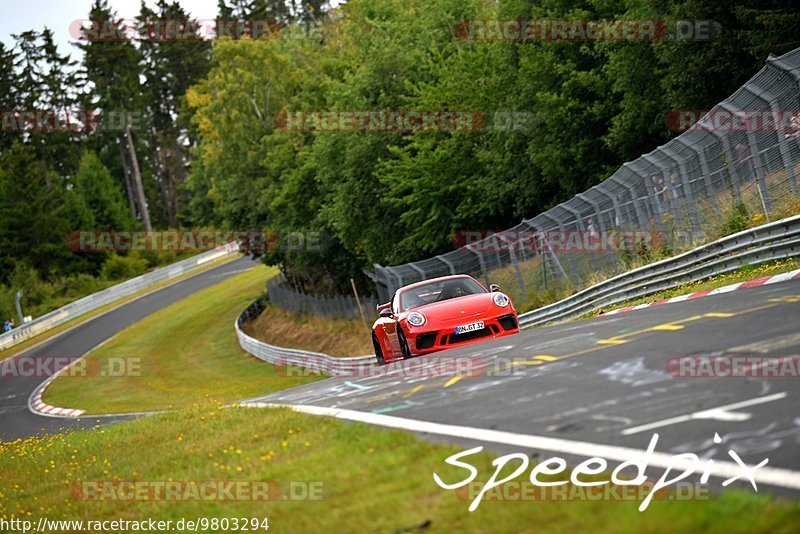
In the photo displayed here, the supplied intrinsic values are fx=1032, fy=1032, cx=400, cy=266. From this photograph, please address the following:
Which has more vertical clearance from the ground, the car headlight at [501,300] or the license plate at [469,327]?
the car headlight at [501,300]

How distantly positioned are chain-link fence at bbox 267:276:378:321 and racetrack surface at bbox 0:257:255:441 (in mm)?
9918

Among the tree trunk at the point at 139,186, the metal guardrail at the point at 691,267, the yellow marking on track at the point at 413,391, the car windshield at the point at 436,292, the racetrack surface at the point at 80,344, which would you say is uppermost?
the tree trunk at the point at 139,186

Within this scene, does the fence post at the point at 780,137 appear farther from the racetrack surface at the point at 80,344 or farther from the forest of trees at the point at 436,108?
the racetrack surface at the point at 80,344

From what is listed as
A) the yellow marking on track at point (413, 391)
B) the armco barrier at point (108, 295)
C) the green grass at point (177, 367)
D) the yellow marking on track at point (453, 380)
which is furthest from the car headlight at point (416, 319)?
the armco barrier at point (108, 295)

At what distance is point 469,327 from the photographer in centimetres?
1537

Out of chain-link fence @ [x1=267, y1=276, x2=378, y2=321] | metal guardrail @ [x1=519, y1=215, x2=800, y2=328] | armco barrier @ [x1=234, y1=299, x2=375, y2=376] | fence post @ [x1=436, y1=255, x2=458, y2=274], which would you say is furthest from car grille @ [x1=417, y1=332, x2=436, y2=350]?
chain-link fence @ [x1=267, y1=276, x2=378, y2=321]

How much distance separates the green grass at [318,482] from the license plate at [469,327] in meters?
3.87

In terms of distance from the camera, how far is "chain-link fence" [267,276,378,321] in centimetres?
4150

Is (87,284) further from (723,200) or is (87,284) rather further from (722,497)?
(722,497)

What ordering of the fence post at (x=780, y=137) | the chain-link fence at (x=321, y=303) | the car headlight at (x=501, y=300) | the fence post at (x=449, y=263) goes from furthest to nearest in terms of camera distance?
the chain-link fence at (x=321, y=303) → the fence post at (x=449, y=263) → the car headlight at (x=501, y=300) → the fence post at (x=780, y=137)

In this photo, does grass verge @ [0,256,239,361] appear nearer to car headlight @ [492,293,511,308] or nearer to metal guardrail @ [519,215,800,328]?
metal guardrail @ [519,215,800,328]

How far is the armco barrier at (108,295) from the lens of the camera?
60656mm

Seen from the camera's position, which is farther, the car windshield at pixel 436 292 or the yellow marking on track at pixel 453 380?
the car windshield at pixel 436 292

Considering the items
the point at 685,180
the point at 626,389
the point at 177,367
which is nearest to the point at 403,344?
the point at 685,180
